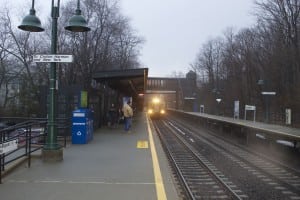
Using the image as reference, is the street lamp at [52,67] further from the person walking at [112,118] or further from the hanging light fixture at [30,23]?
the person walking at [112,118]

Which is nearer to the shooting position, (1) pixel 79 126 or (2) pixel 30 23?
(2) pixel 30 23

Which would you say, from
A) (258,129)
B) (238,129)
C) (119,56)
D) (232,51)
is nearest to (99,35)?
(119,56)

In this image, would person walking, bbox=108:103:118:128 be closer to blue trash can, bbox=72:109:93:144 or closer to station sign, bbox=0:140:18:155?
blue trash can, bbox=72:109:93:144

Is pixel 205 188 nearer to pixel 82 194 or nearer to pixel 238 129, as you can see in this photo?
pixel 82 194

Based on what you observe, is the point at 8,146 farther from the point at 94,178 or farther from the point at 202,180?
the point at 202,180

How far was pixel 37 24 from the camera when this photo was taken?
480 inches

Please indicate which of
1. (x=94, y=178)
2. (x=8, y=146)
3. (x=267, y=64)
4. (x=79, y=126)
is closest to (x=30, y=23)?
(x=8, y=146)

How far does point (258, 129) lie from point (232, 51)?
59.0 metres

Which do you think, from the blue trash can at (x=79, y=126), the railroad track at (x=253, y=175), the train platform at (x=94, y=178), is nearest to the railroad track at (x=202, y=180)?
the railroad track at (x=253, y=175)

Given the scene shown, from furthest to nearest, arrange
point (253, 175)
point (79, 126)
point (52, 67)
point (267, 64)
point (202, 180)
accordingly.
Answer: point (267, 64) < point (79, 126) < point (253, 175) < point (52, 67) < point (202, 180)

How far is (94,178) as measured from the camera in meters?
10.0

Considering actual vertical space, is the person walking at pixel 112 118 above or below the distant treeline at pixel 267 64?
below

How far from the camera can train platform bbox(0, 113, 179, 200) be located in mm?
8320

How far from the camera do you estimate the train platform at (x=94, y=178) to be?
8.32m
